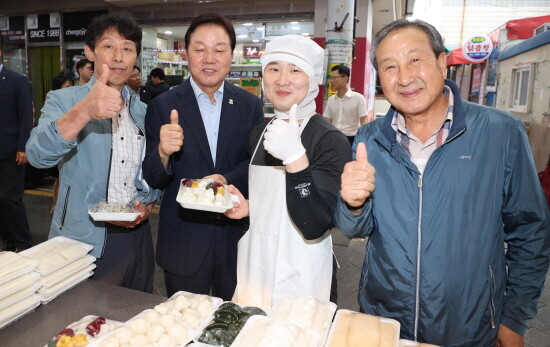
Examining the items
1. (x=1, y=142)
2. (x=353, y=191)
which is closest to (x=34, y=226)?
(x=1, y=142)

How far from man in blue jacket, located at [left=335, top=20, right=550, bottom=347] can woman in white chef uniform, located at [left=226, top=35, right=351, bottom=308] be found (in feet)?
0.68

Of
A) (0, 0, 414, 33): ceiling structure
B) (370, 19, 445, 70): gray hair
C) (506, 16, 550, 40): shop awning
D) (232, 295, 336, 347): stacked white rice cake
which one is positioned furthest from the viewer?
(506, 16, 550, 40): shop awning

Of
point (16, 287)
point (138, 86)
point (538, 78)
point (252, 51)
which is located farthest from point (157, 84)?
point (538, 78)

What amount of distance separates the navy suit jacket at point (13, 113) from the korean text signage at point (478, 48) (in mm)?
13624

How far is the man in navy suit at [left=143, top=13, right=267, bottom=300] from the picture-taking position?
2338 millimetres

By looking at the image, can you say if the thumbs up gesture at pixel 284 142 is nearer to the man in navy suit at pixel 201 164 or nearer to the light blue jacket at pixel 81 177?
the man in navy suit at pixel 201 164

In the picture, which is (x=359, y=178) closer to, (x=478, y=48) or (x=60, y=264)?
(x=60, y=264)

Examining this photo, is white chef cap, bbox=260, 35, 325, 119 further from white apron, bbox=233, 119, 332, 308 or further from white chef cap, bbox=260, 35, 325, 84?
white apron, bbox=233, 119, 332, 308

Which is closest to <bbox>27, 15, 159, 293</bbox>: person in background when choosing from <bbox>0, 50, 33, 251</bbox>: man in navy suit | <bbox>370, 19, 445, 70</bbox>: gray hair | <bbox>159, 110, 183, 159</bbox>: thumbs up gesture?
<bbox>159, 110, 183, 159</bbox>: thumbs up gesture

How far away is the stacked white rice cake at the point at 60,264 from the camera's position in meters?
1.76

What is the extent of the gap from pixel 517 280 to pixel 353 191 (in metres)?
0.82

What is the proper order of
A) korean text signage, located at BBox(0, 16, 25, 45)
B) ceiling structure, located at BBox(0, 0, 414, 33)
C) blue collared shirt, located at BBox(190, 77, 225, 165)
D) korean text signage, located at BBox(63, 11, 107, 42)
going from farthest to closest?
korean text signage, located at BBox(0, 16, 25, 45) → korean text signage, located at BBox(63, 11, 107, 42) → ceiling structure, located at BBox(0, 0, 414, 33) → blue collared shirt, located at BBox(190, 77, 225, 165)

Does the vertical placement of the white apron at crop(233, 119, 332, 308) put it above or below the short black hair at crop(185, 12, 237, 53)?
below

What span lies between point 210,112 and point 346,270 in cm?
282
